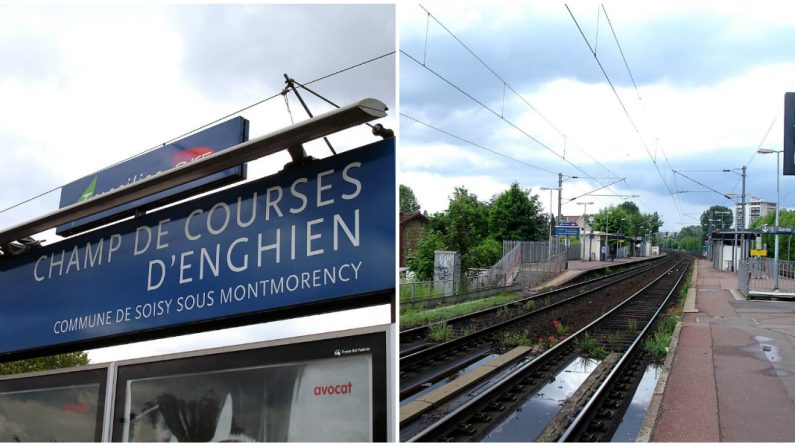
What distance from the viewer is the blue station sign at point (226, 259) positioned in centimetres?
263

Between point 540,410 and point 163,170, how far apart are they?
16.0 ft

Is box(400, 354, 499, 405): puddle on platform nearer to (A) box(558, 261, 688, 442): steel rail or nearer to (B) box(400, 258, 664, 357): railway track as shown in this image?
(B) box(400, 258, 664, 357): railway track

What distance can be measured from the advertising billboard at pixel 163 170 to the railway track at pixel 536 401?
316 cm

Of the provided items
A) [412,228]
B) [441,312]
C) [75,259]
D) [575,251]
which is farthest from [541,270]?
[575,251]

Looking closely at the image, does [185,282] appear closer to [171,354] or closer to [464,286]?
[171,354]

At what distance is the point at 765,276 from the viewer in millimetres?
24359

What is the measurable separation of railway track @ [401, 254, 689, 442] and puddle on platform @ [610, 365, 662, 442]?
88 mm

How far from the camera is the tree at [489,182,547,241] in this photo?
2662 centimetres

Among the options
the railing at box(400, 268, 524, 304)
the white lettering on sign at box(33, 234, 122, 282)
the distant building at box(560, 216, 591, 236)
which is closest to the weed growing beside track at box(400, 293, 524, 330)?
the railing at box(400, 268, 524, 304)

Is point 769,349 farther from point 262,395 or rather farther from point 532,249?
point 532,249

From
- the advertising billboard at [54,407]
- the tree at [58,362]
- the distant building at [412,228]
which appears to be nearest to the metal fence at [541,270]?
the distant building at [412,228]

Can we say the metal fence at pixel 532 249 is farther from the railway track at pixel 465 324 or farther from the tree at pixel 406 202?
the tree at pixel 406 202

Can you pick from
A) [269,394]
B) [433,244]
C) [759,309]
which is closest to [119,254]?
[269,394]

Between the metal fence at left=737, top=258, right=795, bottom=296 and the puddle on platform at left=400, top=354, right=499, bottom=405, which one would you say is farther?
the metal fence at left=737, top=258, right=795, bottom=296
